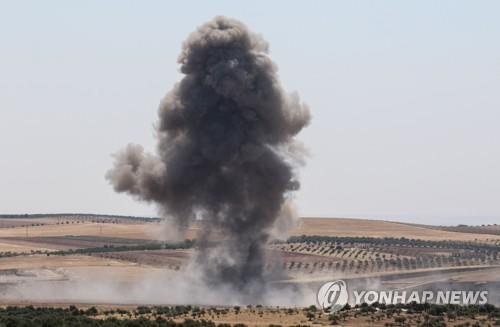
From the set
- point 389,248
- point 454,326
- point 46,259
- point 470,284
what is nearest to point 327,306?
point 454,326

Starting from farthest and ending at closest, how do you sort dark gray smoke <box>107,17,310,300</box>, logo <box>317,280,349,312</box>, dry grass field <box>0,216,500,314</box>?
dry grass field <box>0,216,500,314</box> < dark gray smoke <box>107,17,310,300</box> < logo <box>317,280,349,312</box>

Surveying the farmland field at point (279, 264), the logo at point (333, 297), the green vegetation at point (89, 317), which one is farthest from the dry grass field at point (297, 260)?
the green vegetation at point (89, 317)

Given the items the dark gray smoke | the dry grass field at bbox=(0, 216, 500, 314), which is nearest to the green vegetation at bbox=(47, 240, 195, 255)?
the dry grass field at bbox=(0, 216, 500, 314)

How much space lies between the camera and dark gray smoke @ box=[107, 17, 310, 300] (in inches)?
4154

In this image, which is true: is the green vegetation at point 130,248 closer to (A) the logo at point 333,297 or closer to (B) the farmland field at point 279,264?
(B) the farmland field at point 279,264

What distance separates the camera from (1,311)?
85.4m

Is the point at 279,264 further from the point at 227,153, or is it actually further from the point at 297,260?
the point at 297,260

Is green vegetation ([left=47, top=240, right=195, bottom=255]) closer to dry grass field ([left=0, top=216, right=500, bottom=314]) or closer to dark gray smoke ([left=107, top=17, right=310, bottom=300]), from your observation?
dry grass field ([left=0, top=216, right=500, bottom=314])

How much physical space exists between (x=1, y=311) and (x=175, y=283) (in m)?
29.6

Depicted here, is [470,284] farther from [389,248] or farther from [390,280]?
[389,248]

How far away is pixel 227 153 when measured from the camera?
105375 mm

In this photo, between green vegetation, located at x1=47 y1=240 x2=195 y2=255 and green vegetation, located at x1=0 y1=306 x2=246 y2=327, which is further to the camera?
green vegetation, located at x1=47 y1=240 x2=195 y2=255

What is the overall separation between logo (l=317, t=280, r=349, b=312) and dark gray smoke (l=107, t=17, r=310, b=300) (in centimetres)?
844

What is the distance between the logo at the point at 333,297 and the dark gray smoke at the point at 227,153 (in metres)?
8.44
